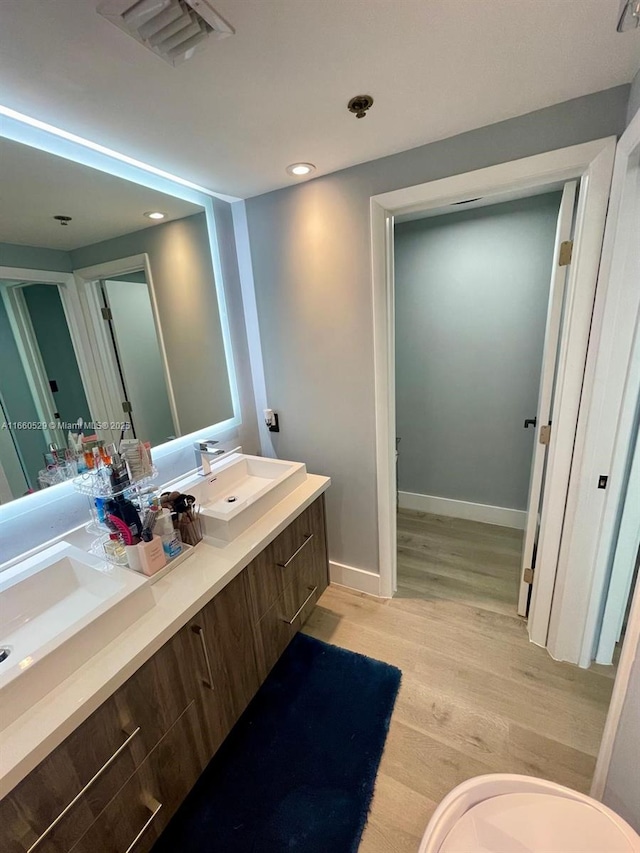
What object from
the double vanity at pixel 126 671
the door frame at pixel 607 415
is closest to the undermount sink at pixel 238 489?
the double vanity at pixel 126 671

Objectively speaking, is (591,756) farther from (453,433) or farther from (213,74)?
(213,74)

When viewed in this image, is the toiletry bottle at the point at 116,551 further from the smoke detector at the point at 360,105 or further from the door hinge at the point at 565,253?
the door hinge at the point at 565,253

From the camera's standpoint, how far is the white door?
1396mm

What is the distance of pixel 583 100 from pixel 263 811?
106 inches

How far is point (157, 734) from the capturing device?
98 centimetres

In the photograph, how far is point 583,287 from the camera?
1.29 m

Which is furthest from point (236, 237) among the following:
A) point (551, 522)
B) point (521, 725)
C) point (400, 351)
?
point (521, 725)

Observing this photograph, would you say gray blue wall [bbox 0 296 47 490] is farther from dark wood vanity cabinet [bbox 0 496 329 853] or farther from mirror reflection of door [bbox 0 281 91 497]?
dark wood vanity cabinet [bbox 0 496 329 853]

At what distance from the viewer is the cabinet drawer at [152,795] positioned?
87 centimetres

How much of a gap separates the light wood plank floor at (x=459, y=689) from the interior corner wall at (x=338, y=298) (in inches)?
15.0

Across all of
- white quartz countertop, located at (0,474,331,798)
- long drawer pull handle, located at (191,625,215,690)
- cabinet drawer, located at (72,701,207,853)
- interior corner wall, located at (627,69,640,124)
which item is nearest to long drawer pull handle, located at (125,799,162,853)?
cabinet drawer, located at (72,701,207,853)

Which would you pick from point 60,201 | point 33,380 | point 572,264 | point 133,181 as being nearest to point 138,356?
point 33,380

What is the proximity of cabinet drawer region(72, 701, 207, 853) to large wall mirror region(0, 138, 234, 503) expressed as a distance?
3.05ft

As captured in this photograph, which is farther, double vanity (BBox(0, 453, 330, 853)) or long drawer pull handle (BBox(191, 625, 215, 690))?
long drawer pull handle (BBox(191, 625, 215, 690))
